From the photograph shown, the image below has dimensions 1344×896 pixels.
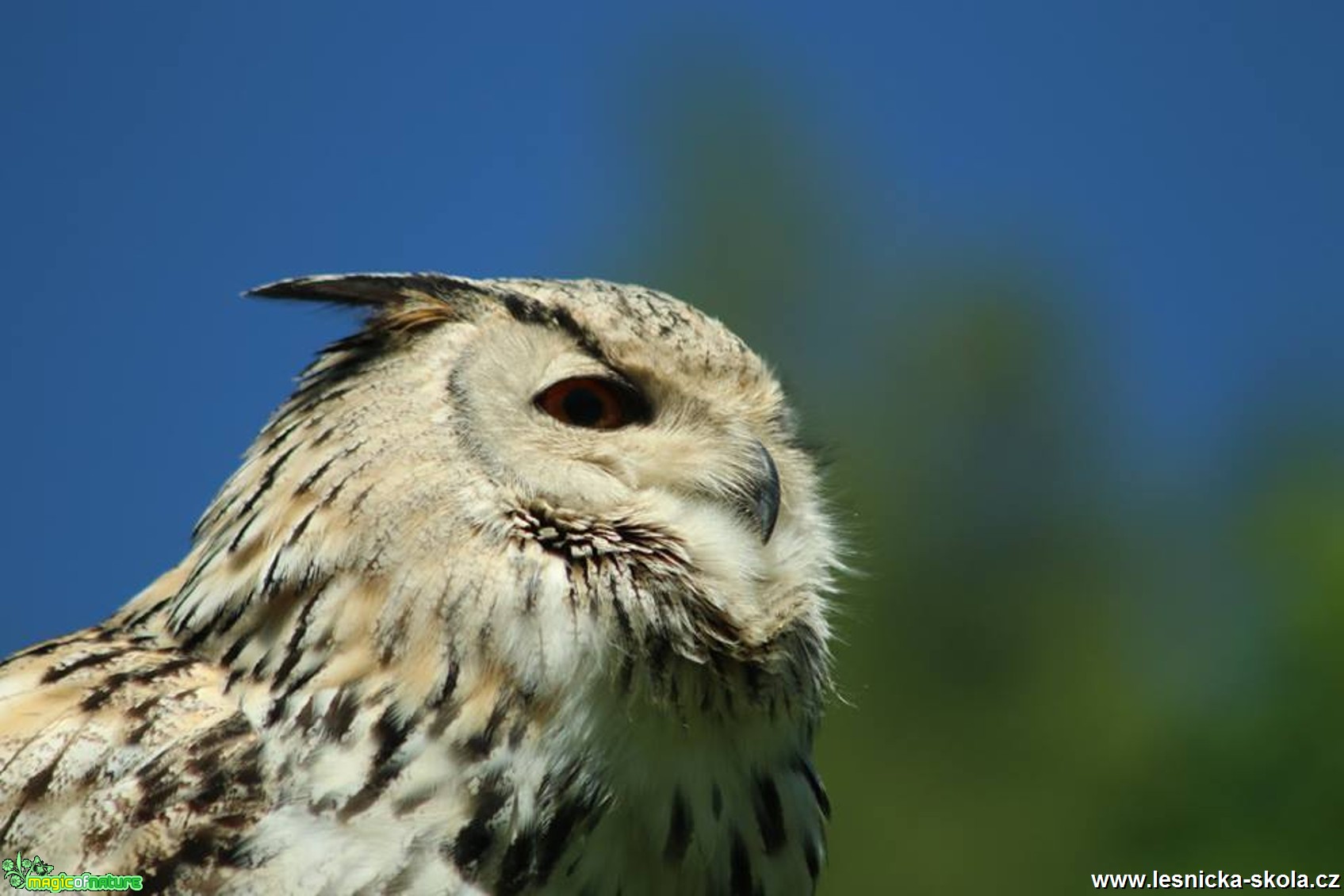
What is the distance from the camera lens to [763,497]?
8.28 feet

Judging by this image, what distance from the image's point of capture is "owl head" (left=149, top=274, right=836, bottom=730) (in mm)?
2193

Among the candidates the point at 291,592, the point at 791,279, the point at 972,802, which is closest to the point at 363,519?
the point at 291,592

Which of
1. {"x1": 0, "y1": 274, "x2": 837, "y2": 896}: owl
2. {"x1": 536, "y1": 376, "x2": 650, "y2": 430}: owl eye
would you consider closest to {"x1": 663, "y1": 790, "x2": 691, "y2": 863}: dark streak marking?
{"x1": 0, "y1": 274, "x2": 837, "y2": 896}: owl

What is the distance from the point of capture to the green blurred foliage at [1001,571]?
8.71 metres

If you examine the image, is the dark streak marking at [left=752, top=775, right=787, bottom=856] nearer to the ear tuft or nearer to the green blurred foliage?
the ear tuft

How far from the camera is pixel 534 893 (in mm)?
2107

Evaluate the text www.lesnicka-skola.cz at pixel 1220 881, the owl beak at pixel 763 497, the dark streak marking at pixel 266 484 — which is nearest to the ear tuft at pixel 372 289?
the dark streak marking at pixel 266 484

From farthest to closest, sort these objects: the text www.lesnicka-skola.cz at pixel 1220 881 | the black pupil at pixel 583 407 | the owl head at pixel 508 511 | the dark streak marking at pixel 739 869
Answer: the text www.lesnicka-skola.cz at pixel 1220 881 → the black pupil at pixel 583 407 → the dark streak marking at pixel 739 869 → the owl head at pixel 508 511

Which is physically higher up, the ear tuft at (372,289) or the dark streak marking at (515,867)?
the ear tuft at (372,289)

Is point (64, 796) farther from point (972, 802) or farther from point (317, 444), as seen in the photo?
point (972, 802)

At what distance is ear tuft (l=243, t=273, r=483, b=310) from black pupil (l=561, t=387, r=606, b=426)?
0.23 metres

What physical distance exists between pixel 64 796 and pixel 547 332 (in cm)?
95

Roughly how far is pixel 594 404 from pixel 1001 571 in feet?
43.2

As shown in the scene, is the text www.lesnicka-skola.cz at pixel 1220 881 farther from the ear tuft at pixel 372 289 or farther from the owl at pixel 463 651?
the ear tuft at pixel 372 289
